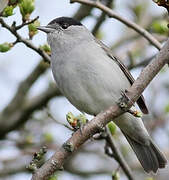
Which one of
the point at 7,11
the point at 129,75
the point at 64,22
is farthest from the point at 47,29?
the point at 7,11

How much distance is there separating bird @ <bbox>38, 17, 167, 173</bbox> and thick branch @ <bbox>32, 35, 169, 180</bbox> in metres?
1.23

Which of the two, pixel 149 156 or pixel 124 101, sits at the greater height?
pixel 124 101

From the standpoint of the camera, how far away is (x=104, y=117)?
327 cm

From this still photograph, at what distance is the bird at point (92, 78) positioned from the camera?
455 centimetres

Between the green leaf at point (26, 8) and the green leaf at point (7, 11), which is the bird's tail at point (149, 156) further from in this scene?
the green leaf at point (7, 11)

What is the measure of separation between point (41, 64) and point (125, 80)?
5.71 feet

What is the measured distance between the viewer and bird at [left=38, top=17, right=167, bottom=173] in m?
4.55

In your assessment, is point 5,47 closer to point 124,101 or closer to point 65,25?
point 124,101

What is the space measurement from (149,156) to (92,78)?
1173 millimetres

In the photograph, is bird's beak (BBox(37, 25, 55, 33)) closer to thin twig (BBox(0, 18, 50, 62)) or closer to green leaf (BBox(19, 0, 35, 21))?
thin twig (BBox(0, 18, 50, 62))

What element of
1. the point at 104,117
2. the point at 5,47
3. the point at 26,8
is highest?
the point at 26,8

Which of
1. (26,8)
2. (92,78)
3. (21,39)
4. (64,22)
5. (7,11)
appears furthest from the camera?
(64,22)

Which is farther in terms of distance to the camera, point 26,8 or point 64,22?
point 64,22

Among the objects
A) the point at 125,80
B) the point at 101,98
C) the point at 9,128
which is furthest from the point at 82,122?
the point at 9,128
